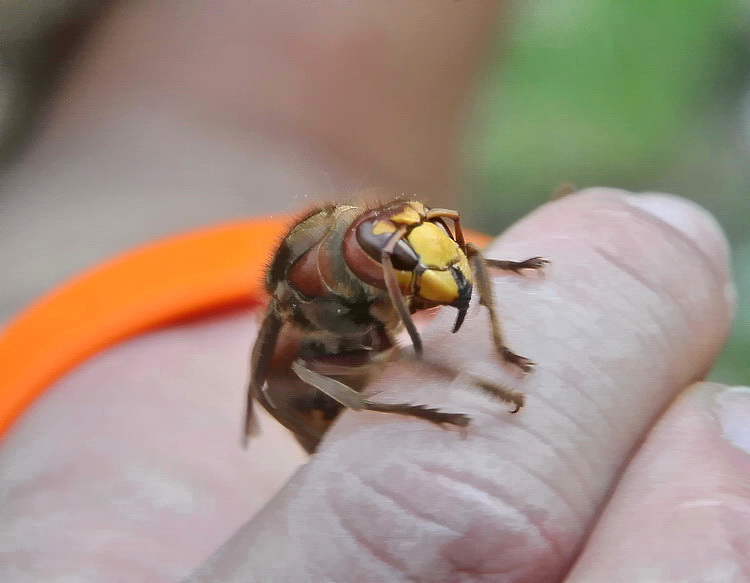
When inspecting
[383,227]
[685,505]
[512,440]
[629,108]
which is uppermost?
[383,227]

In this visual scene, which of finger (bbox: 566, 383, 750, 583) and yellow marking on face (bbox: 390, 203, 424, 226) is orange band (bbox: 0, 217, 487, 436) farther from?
finger (bbox: 566, 383, 750, 583)

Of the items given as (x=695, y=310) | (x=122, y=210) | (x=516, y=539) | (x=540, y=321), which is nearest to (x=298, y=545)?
(x=516, y=539)

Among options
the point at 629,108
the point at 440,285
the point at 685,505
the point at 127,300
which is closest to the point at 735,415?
the point at 685,505

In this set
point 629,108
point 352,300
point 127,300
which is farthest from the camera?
point 629,108

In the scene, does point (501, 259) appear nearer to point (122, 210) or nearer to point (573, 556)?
point (573, 556)

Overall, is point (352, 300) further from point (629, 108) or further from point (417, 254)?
point (629, 108)

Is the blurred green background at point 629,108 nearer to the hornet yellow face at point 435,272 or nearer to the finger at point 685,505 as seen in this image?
the finger at point 685,505
